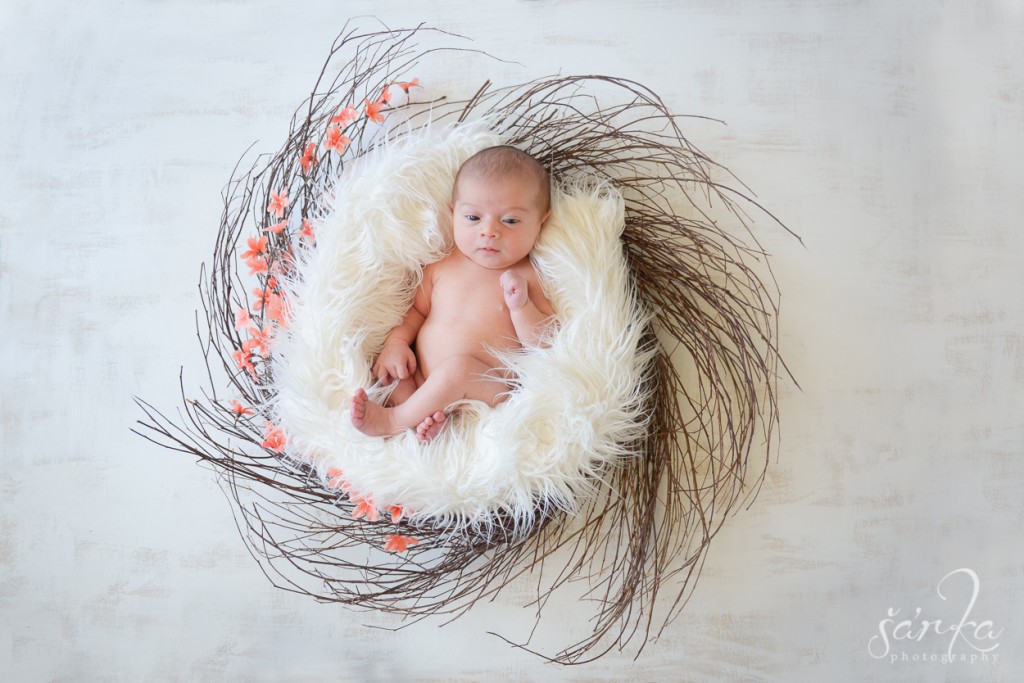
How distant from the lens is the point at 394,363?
1.57 metres

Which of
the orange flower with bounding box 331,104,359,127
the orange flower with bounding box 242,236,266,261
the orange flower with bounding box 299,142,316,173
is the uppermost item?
the orange flower with bounding box 331,104,359,127

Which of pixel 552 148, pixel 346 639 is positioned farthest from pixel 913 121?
pixel 346 639

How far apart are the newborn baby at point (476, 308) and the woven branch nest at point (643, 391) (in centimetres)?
19

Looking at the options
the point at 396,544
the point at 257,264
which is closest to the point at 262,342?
the point at 257,264

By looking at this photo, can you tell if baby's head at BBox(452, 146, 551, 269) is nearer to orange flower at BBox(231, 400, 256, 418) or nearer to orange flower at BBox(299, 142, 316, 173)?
orange flower at BBox(299, 142, 316, 173)

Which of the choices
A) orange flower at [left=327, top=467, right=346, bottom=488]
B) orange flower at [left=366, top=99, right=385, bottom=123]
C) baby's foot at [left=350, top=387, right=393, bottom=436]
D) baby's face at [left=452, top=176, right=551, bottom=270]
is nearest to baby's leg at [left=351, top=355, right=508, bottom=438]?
baby's foot at [left=350, top=387, right=393, bottom=436]

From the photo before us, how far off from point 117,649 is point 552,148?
1584mm

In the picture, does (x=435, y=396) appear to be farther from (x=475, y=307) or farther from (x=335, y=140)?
(x=335, y=140)

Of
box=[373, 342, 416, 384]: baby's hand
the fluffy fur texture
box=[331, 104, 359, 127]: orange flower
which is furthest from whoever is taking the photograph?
box=[331, 104, 359, 127]: orange flower

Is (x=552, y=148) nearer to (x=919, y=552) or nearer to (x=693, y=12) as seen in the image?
(x=693, y=12)

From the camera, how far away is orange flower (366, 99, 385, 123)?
1664 millimetres

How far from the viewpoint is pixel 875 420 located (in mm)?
1698

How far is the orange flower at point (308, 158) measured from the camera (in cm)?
164

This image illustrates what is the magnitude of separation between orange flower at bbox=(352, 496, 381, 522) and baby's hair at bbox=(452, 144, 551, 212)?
2.16ft
